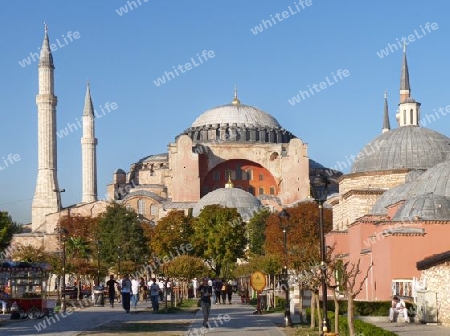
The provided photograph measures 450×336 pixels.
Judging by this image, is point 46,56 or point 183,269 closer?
point 183,269

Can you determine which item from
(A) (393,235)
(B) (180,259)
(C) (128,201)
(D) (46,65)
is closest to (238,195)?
(C) (128,201)

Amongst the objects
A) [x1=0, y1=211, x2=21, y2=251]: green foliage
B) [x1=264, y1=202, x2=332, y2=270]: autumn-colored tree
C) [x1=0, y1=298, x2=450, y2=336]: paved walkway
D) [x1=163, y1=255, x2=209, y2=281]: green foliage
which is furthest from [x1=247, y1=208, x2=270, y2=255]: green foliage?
[x1=0, y1=298, x2=450, y2=336]: paved walkway

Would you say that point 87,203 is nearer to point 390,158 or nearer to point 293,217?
point 293,217

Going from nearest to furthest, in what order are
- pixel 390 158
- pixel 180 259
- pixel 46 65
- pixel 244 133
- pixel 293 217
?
pixel 180 259, pixel 390 158, pixel 293 217, pixel 46 65, pixel 244 133

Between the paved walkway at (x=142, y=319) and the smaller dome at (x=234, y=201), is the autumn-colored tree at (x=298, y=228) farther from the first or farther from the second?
the paved walkway at (x=142, y=319)

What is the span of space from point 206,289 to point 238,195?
57.8 m

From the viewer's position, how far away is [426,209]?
3256 centimetres

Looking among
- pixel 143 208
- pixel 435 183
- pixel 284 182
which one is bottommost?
pixel 435 183

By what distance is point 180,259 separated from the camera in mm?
40344

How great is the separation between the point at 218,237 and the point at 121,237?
880 centimetres

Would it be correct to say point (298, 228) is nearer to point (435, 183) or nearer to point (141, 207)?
point (435, 183)

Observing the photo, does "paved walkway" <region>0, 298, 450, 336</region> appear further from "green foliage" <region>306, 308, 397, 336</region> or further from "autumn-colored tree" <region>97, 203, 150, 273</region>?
"autumn-colored tree" <region>97, 203, 150, 273</region>

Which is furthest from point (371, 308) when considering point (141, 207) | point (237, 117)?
point (237, 117)

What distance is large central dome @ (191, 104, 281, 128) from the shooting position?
3698 inches
